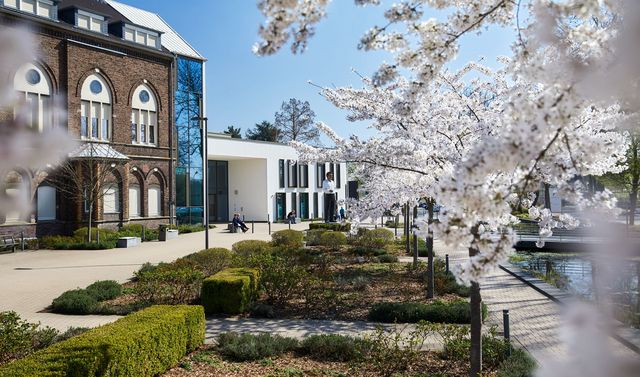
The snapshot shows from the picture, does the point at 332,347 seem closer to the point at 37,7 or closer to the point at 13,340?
the point at 13,340

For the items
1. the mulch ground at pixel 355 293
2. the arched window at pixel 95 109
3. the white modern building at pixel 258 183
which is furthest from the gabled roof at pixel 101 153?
the mulch ground at pixel 355 293

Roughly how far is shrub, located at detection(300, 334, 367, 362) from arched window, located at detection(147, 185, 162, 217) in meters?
29.5

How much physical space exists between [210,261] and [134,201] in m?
20.7

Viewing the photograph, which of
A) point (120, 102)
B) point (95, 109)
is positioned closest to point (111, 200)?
point (95, 109)

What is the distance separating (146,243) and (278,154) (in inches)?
932

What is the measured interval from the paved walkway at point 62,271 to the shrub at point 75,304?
0.27 metres

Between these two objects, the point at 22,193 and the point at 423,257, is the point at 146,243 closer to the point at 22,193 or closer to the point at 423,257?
the point at 423,257

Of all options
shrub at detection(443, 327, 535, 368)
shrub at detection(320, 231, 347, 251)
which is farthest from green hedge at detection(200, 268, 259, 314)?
shrub at detection(320, 231, 347, 251)

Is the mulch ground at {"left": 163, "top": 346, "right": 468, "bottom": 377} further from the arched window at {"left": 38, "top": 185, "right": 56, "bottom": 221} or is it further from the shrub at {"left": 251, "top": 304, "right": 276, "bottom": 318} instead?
the arched window at {"left": 38, "top": 185, "right": 56, "bottom": 221}

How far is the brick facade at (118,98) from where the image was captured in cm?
2939

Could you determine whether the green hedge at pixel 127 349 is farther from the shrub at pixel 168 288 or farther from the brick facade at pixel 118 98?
the brick facade at pixel 118 98

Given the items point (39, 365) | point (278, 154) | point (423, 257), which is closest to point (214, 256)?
point (423, 257)

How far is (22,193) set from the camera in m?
1.13

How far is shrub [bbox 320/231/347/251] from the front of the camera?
2359cm
